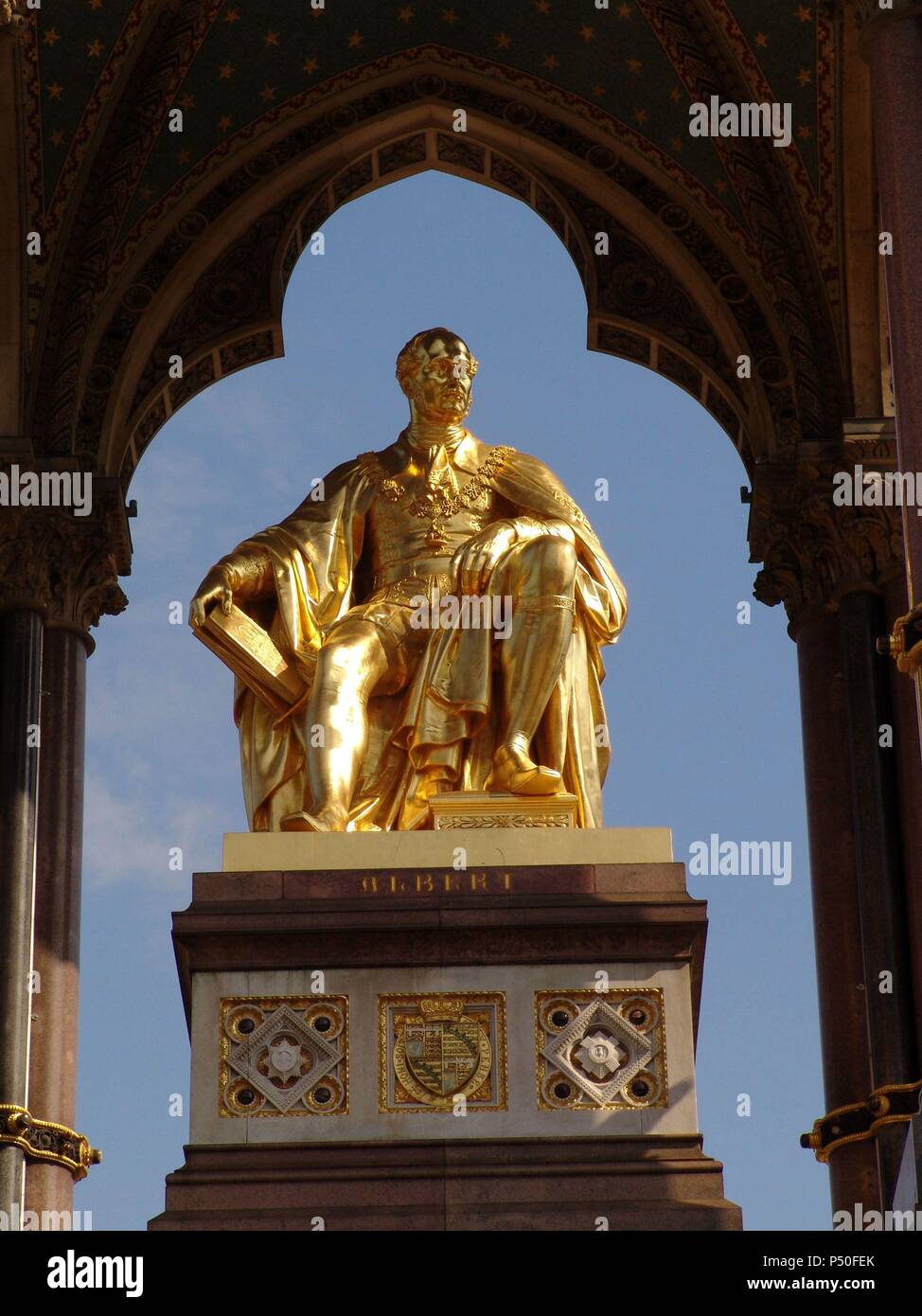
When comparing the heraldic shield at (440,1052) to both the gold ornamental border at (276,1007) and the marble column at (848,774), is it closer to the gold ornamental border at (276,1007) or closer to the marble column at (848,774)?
the gold ornamental border at (276,1007)

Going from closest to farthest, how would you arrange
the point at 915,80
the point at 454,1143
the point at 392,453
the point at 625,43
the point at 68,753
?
Answer: the point at 454,1143 → the point at 915,80 → the point at 392,453 → the point at 68,753 → the point at 625,43

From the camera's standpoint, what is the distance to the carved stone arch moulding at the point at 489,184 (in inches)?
612

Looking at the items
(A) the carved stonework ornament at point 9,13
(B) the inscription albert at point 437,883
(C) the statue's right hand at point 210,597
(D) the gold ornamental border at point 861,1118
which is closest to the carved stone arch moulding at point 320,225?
(A) the carved stonework ornament at point 9,13

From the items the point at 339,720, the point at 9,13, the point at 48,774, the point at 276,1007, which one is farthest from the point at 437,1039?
the point at 9,13

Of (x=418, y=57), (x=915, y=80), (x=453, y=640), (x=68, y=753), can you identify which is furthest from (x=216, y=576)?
(x=418, y=57)

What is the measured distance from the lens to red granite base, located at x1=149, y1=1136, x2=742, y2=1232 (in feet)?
34.2

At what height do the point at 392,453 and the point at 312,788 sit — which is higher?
the point at 392,453

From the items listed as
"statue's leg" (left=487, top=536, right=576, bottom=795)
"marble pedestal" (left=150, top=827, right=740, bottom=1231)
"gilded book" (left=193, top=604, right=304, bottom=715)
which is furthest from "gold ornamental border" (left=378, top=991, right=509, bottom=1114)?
"gilded book" (left=193, top=604, right=304, bottom=715)

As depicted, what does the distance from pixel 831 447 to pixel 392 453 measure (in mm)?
2696

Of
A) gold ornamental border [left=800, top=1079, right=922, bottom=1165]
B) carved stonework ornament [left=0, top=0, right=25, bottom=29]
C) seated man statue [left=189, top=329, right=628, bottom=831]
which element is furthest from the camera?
gold ornamental border [left=800, top=1079, right=922, bottom=1165]

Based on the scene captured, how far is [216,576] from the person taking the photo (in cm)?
1255

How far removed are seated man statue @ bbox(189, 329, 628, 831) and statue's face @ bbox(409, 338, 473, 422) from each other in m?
0.43

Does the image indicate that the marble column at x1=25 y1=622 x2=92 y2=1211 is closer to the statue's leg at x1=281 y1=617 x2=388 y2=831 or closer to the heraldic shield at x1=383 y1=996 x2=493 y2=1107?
the statue's leg at x1=281 y1=617 x2=388 y2=831

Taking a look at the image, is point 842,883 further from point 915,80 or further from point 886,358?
point 915,80
